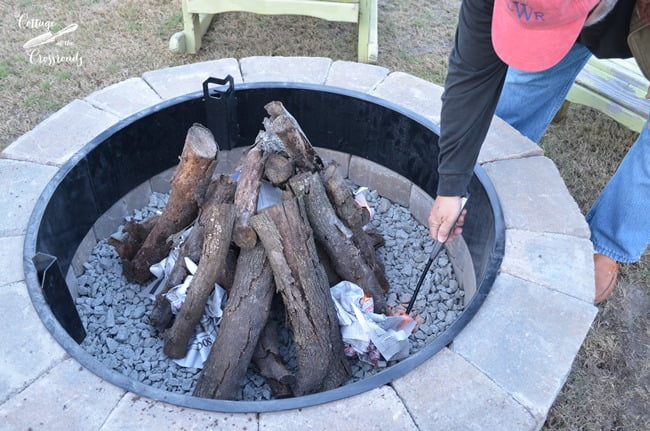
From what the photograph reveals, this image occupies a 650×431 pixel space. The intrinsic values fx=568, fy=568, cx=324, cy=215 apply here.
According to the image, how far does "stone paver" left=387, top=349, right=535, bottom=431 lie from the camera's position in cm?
156

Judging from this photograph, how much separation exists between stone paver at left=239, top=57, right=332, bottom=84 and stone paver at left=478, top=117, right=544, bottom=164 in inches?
33.3

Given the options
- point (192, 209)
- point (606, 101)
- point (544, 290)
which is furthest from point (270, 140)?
point (606, 101)

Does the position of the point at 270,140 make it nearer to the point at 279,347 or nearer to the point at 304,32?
the point at 279,347

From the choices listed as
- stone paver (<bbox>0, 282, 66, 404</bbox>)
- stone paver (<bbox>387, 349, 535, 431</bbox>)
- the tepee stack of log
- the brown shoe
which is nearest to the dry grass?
the brown shoe

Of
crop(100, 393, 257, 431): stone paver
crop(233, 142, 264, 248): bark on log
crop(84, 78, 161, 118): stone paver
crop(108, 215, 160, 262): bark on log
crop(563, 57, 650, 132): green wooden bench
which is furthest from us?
crop(563, 57, 650, 132): green wooden bench

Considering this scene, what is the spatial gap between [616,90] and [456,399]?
2.36 metres

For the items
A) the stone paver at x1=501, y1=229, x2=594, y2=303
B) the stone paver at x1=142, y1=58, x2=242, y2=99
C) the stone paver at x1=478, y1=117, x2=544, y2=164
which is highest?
the stone paver at x1=142, y1=58, x2=242, y2=99

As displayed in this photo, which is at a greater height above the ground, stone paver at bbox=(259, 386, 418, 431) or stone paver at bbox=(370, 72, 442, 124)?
stone paver at bbox=(370, 72, 442, 124)

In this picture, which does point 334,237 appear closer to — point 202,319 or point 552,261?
point 202,319

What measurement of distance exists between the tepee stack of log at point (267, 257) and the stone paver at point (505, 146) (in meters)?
0.63

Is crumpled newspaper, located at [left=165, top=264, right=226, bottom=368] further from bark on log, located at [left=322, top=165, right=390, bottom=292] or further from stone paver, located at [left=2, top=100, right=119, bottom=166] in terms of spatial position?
stone paver, located at [left=2, top=100, right=119, bottom=166]

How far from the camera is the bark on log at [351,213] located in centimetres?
213

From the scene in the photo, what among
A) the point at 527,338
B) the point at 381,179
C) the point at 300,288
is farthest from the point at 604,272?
the point at 300,288

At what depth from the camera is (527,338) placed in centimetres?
175
